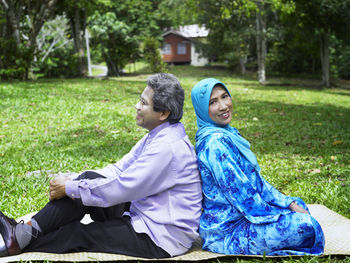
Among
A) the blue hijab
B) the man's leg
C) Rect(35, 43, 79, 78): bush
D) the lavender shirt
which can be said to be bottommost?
the man's leg

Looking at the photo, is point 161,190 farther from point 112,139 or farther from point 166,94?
point 112,139

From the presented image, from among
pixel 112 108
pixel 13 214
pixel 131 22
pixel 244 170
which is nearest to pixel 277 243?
pixel 244 170

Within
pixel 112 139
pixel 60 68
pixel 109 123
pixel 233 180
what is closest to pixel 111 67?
pixel 60 68

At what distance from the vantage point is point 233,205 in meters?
2.77

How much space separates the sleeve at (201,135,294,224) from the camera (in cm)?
270

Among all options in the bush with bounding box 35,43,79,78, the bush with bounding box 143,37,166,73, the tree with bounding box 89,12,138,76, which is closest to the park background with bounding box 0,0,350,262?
the bush with bounding box 35,43,79,78

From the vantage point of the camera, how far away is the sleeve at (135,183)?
2.67m

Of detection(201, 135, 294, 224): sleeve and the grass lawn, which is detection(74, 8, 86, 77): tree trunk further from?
detection(201, 135, 294, 224): sleeve

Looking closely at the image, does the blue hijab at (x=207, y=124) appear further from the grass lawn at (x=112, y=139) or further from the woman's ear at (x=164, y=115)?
the grass lawn at (x=112, y=139)

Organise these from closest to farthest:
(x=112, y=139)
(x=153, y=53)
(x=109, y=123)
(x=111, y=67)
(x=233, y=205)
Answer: (x=233, y=205) < (x=112, y=139) < (x=109, y=123) < (x=153, y=53) < (x=111, y=67)

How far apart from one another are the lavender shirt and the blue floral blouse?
3.8 inches

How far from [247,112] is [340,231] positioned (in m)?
7.30

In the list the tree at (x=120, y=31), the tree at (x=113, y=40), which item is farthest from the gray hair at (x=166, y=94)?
the tree at (x=113, y=40)

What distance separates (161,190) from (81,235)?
27.9 inches
